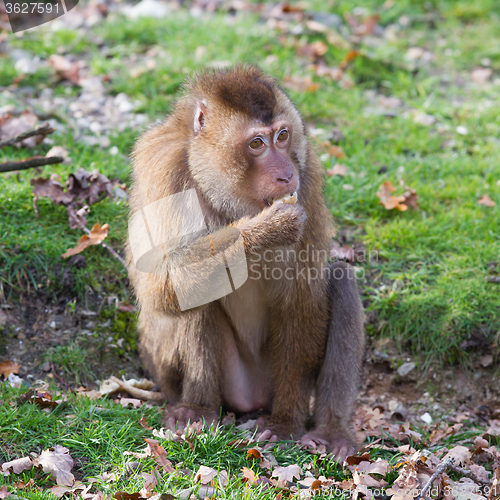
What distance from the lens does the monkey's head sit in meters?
3.35

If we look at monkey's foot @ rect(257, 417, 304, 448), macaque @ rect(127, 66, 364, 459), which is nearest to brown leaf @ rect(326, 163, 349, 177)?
macaque @ rect(127, 66, 364, 459)

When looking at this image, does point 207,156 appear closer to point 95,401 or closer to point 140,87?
point 95,401

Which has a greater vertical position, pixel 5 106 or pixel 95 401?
pixel 5 106

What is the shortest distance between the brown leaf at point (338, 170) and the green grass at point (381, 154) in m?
0.12

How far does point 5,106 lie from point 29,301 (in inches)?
96.2

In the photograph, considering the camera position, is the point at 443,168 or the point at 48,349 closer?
the point at 48,349

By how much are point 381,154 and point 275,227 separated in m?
3.28

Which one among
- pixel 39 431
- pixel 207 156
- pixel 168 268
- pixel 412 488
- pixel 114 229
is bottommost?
pixel 412 488

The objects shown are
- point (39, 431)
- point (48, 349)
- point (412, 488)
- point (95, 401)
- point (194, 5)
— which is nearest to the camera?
point (412, 488)

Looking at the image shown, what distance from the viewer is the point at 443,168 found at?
6.01m

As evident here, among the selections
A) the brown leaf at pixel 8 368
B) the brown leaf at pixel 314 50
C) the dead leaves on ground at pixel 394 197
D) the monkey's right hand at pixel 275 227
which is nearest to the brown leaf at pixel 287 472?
the monkey's right hand at pixel 275 227

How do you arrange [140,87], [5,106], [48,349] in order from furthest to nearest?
[140,87]
[5,106]
[48,349]

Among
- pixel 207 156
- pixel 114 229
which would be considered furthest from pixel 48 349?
pixel 207 156

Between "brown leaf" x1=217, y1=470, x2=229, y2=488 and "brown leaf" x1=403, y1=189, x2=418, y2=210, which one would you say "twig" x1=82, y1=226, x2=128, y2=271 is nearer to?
"brown leaf" x1=217, y1=470, x2=229, y2=488
